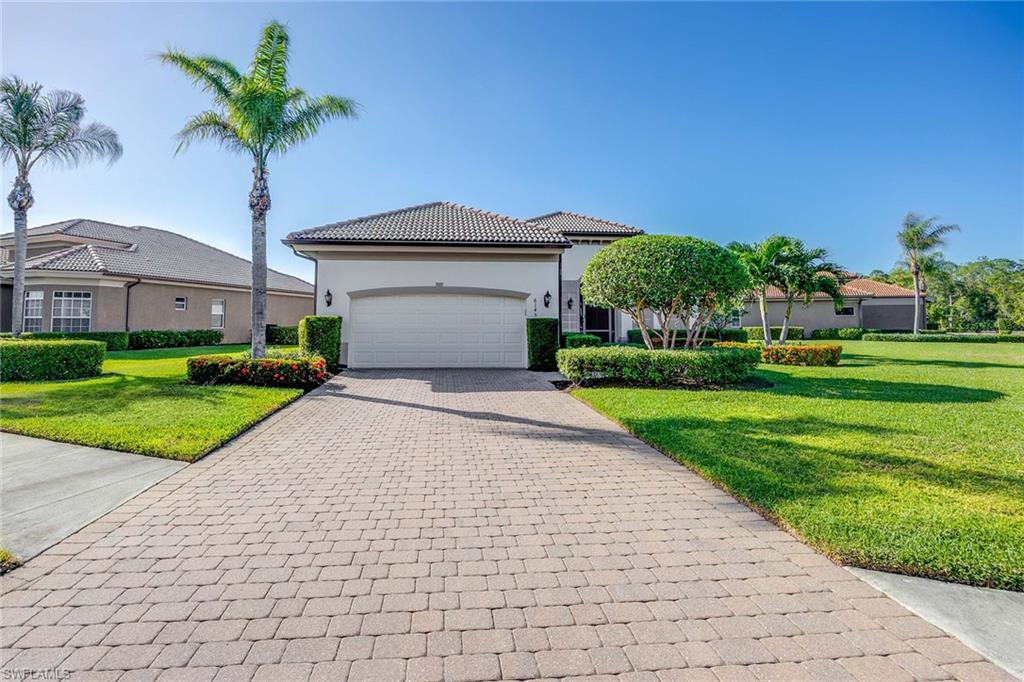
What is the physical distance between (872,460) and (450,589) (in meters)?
5.12

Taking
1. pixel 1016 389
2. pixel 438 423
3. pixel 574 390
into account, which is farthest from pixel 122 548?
pixel 1016 389

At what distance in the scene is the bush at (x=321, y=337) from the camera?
13531 mm

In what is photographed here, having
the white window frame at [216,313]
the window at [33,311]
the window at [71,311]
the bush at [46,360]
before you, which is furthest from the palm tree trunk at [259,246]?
the window at [33,311]

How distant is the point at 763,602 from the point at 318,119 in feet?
46.2

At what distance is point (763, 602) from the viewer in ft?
8.70

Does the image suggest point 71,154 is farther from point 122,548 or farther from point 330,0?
point 122,548

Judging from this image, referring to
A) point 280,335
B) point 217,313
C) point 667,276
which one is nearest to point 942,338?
point 667,276

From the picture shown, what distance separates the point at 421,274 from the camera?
1485 cm

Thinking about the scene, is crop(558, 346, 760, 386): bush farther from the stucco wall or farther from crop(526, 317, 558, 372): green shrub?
the stucco wall

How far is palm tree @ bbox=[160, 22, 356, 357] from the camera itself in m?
11.1

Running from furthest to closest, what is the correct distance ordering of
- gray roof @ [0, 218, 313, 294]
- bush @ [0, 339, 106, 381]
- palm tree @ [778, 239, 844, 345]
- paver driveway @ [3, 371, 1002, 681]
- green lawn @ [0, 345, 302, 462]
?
gray roof @ [0, 218, 313, 294] < palm tree @ [778, 239, 844, 345] < bush @ [0, 339, 106, 381] < green lawn @ [0, 345, 302, 462] < paver driveway @ [3, 371, 1002, 681]

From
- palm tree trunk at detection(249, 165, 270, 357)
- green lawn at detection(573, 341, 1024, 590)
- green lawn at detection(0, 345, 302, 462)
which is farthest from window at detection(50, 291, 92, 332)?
green lawn at detection(573, 341, 1024, 590)

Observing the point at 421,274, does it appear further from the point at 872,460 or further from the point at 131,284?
the point at 131,284

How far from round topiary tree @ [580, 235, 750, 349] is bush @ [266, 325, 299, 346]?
20.0m
